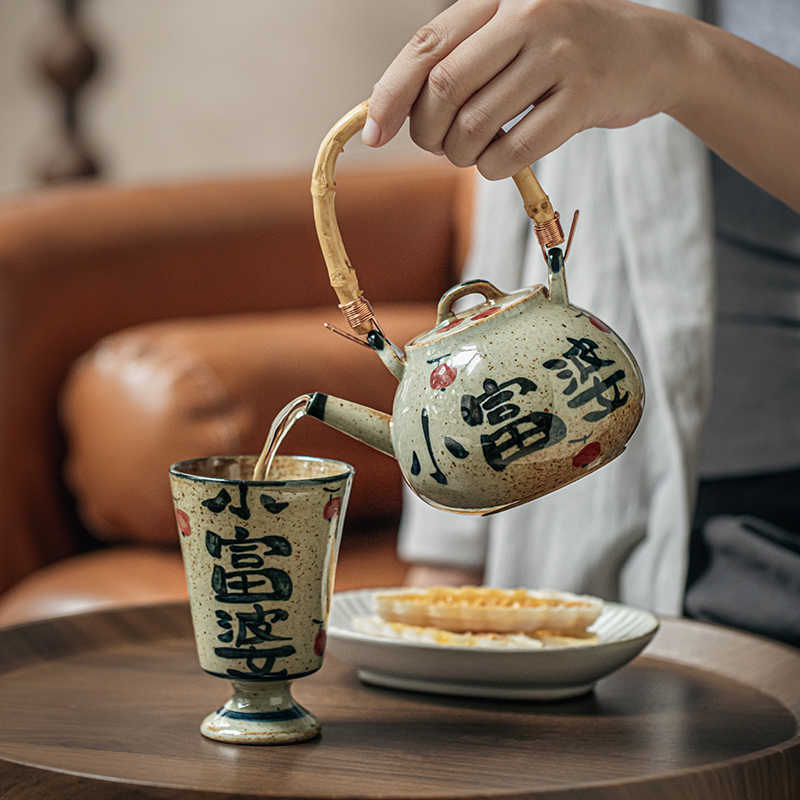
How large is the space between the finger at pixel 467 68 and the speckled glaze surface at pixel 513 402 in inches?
3.5

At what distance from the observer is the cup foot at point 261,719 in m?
0.58

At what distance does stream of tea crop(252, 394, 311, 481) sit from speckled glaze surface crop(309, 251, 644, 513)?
52 mm

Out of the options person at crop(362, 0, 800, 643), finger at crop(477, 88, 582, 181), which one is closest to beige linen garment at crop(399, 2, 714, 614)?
person at crop(362, 0, 800, 643)

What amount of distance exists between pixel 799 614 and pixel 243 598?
0.43 meters

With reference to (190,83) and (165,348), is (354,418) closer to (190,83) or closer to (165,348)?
(165,348)

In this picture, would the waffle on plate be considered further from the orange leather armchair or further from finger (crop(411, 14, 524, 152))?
the orange leather armchair

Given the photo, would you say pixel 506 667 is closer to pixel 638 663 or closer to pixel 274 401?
pixel 638 663

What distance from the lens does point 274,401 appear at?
1.36 meters

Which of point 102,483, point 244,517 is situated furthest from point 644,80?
point 102,483

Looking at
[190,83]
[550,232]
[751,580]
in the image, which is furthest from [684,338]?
[190,83]

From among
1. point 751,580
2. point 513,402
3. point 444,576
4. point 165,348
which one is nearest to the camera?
point 513,402

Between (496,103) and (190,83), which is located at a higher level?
(190,83)

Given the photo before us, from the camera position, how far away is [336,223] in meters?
0.56

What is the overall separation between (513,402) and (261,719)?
21 cm
